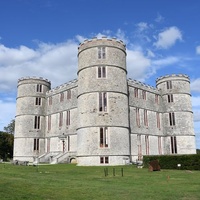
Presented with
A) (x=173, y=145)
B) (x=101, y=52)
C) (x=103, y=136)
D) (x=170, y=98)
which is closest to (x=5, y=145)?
(x=103, y=136)

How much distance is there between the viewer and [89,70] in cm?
3250

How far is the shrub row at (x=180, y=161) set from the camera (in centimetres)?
2417

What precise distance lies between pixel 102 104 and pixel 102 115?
137 centimetres

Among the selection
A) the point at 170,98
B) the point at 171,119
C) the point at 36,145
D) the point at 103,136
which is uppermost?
the point at 170,98

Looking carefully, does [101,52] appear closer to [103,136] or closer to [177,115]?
[103,136]

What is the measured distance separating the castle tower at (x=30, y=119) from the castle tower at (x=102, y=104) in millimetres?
14384

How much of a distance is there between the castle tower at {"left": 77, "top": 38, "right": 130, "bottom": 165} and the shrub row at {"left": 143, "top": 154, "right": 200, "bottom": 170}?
4.78 metres

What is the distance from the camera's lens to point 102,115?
30.7 meters

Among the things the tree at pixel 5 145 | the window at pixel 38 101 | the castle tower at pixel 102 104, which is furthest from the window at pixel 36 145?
the tree at pixel 5 145

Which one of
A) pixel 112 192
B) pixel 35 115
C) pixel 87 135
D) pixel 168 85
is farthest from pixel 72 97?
pixel 112 192

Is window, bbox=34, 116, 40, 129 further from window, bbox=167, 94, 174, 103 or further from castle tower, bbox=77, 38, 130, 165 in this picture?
window, bbox=167, 94, 174, 103

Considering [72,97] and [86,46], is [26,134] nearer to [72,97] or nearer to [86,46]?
[72,97]

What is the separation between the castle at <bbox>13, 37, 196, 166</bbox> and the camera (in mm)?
30625

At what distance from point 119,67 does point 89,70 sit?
3.82m
